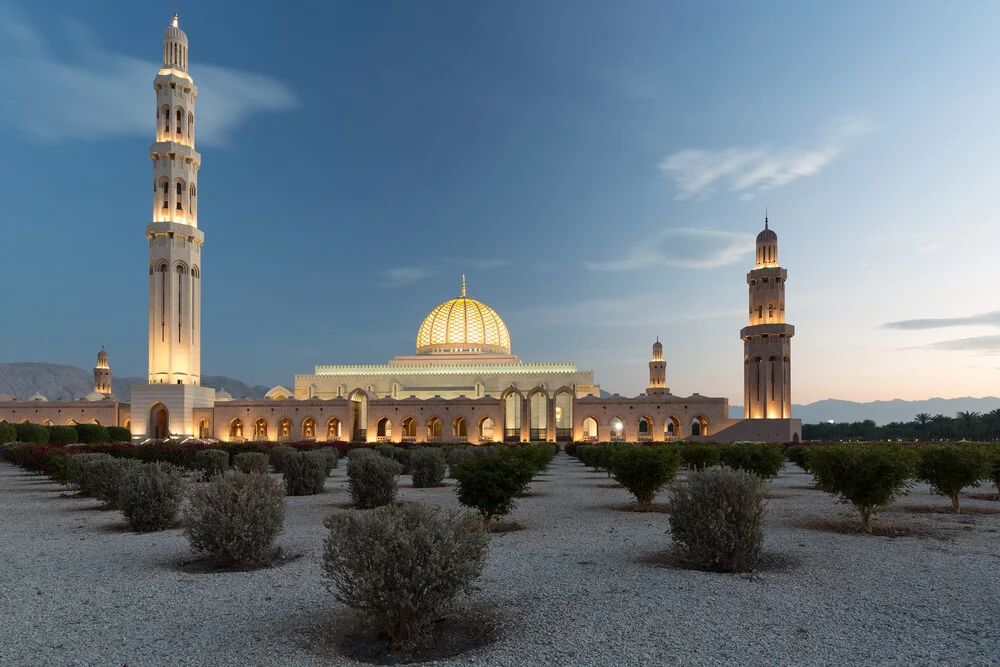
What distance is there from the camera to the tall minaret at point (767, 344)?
4238 centimetres

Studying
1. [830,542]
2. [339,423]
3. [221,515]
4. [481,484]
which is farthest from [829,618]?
[339,423]

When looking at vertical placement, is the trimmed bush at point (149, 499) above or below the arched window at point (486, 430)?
above

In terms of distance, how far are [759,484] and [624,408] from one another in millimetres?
38271

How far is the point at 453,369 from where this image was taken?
178ft

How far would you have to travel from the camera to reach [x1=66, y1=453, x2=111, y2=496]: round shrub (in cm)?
1222

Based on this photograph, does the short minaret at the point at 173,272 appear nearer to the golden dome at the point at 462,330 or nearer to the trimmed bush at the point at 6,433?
the trimmed bush at the point at 6,433

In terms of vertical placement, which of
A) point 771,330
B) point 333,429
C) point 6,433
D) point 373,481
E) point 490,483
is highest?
point 771,330

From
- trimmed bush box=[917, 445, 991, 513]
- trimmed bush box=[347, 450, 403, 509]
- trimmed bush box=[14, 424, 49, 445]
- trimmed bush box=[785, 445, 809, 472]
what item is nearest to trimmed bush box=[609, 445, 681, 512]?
trimmed bush box=[347, 450, 403, 509]

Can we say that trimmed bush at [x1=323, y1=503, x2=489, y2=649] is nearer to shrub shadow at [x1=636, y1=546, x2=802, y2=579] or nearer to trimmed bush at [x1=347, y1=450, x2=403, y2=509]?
shrub shadow at [x1=636, y1=546, x2=802, y2=579]

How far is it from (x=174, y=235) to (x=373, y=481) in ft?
122

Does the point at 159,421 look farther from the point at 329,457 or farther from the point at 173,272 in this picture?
the point at 329,457

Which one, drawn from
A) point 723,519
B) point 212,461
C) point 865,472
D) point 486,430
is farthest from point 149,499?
point 486,430

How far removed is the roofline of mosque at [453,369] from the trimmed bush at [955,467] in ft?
140

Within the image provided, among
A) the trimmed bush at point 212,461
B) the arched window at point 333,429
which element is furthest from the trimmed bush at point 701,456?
the arched window at point 333,429
